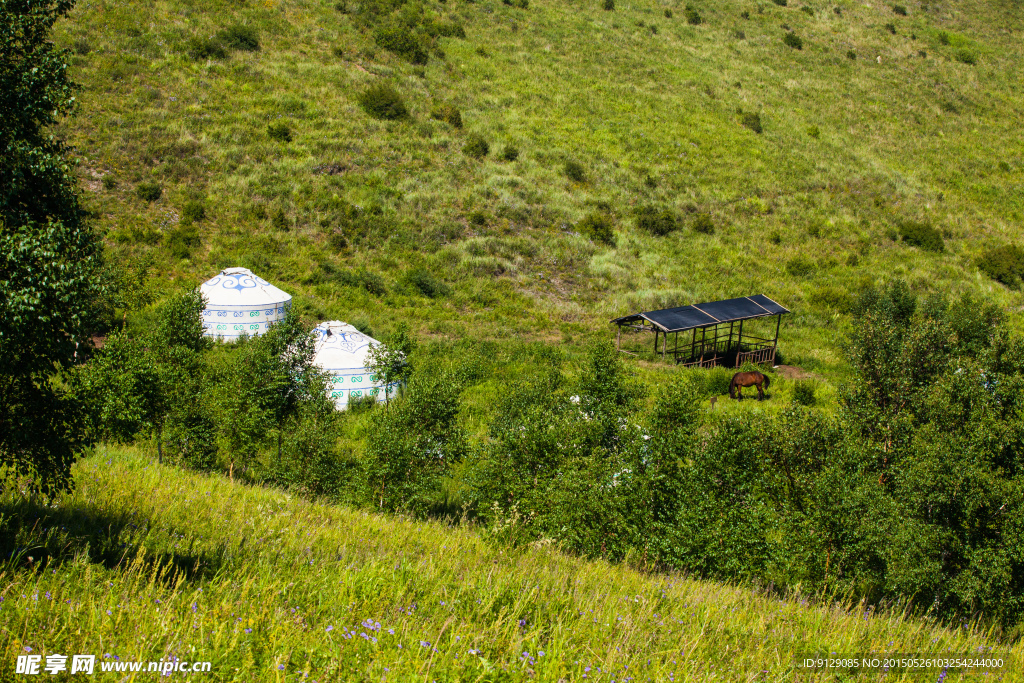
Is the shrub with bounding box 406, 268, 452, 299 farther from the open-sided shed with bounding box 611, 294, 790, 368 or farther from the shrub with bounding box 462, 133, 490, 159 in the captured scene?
the shrub with bounding box 462, 133, 490, 159

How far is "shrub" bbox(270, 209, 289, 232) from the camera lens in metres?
45.7

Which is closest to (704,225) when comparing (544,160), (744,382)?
(544,160)

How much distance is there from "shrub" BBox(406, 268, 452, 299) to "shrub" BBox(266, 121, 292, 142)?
57.4ft

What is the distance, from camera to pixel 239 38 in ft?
191

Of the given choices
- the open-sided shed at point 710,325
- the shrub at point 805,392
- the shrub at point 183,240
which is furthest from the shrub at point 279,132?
the shrub at point 805,392

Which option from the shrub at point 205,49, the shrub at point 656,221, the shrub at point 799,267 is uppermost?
the shrub at point 205,49

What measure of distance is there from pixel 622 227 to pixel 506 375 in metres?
27.2

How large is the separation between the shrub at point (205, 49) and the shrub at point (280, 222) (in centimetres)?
2014

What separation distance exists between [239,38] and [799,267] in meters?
50.8

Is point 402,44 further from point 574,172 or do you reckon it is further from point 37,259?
point 37,259

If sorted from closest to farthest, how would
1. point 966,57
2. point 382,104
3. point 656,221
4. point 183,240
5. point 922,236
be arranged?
point 183,240 < point 656,221 < point 382,104 < point 922,236 < point 966,57

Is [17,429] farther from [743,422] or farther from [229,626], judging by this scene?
[743,422]

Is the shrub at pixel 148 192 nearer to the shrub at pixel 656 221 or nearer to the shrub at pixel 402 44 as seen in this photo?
the shrub at pixel 402 44

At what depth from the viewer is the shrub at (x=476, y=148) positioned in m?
56.8
